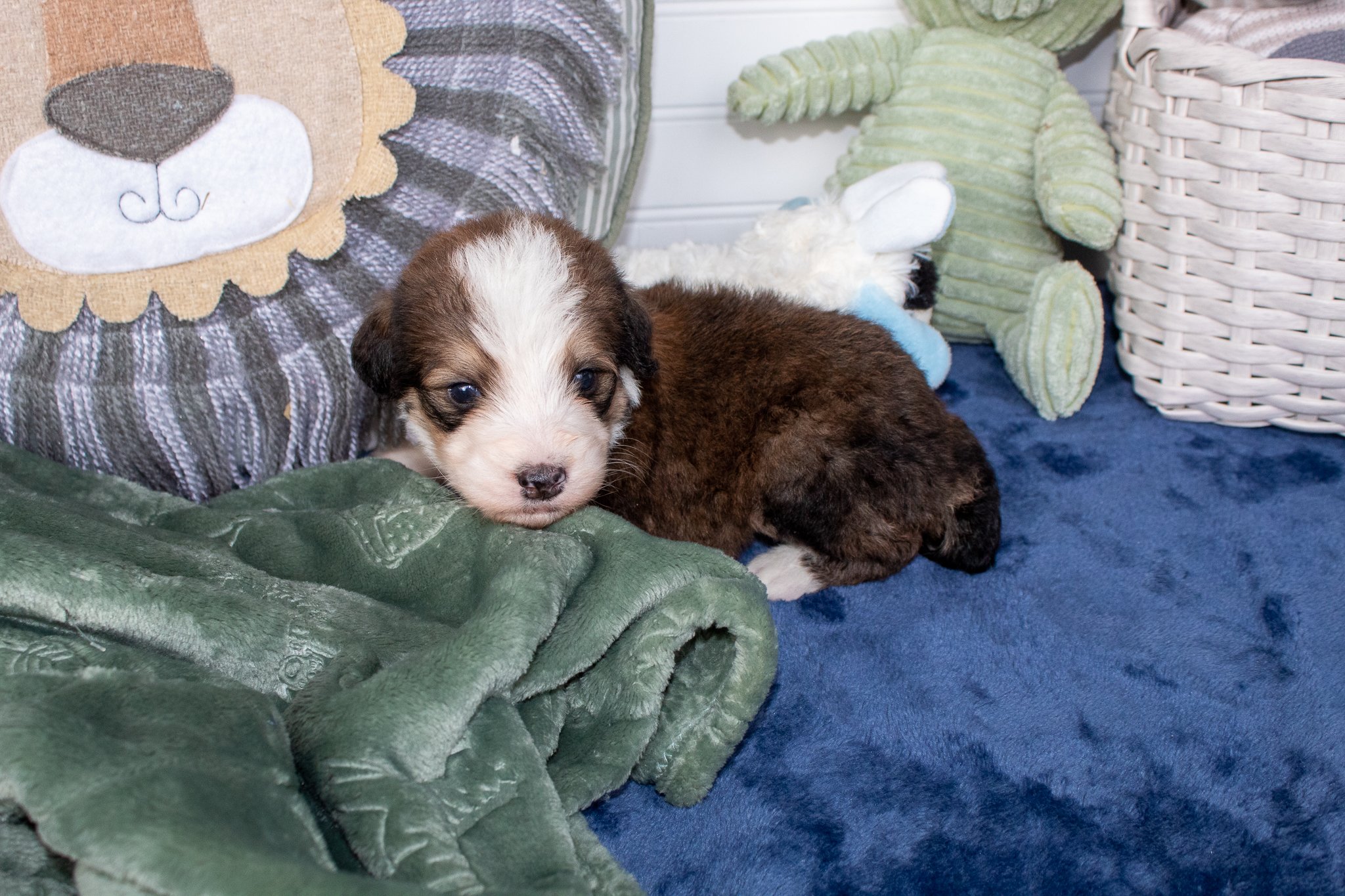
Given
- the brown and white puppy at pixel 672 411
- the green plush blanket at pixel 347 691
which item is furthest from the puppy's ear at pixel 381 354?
the green plush blanket at pixel 347 691

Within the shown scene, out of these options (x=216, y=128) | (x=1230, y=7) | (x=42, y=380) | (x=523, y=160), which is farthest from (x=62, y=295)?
(x=1230, y=7)

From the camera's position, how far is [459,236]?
8.68 feet

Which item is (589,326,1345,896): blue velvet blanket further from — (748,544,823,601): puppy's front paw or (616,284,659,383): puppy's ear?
(616,284,659,383): puppy's ear

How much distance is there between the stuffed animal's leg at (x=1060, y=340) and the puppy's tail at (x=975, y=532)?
856mm

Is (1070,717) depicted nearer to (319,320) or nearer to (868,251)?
(868,251)

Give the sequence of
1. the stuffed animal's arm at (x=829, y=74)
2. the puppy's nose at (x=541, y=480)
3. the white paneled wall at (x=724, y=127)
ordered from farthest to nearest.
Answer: the white paneled wall at (x=724, y=127)
the stuffed animal's arm at (x=829, y=74)
the puppy's nose at (x=541, y=480)

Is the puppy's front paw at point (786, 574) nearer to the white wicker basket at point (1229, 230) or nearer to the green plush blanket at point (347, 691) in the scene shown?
the green plush blanket at point (347, 691)

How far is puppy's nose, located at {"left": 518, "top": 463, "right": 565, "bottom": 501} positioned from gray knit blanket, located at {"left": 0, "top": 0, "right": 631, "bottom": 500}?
1.00 metres

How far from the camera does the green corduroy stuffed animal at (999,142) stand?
3580mm

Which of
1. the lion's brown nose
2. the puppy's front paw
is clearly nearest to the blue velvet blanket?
the puppy's front paw

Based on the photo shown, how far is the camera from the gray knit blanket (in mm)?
2869

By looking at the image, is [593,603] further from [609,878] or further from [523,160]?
[523,160]

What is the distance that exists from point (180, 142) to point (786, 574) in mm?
1969

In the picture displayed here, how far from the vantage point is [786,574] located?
297cm
